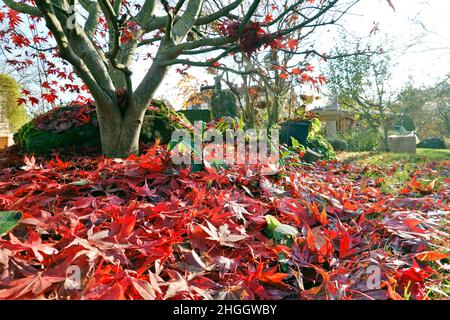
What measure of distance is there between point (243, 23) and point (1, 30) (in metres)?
2.94

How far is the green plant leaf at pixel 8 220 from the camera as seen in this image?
0.91m

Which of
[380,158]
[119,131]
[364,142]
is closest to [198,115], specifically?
[119,131]

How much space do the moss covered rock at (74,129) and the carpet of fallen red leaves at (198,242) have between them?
918 millimetres

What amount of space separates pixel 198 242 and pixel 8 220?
68 cm

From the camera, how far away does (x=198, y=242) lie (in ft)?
3.42

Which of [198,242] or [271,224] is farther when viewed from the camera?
[271,224]

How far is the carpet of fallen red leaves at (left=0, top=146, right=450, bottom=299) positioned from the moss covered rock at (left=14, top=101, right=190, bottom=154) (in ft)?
3.01

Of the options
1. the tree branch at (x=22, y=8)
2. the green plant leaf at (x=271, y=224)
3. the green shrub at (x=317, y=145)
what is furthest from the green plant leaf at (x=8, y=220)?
the green shrub at (x=317, y=145)

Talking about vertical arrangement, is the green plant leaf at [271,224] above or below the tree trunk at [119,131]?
below

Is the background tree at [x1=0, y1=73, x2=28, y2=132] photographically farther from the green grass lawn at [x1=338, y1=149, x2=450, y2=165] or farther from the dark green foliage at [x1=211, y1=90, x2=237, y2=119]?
the green grass lawn at [x1=338, y1=149, x2=450, y2=165]

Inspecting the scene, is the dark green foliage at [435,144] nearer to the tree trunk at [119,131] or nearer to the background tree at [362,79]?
the background tree at [362,79]

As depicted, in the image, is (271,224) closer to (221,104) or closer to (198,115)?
(198,115)

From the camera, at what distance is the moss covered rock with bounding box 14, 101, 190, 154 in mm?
2484
